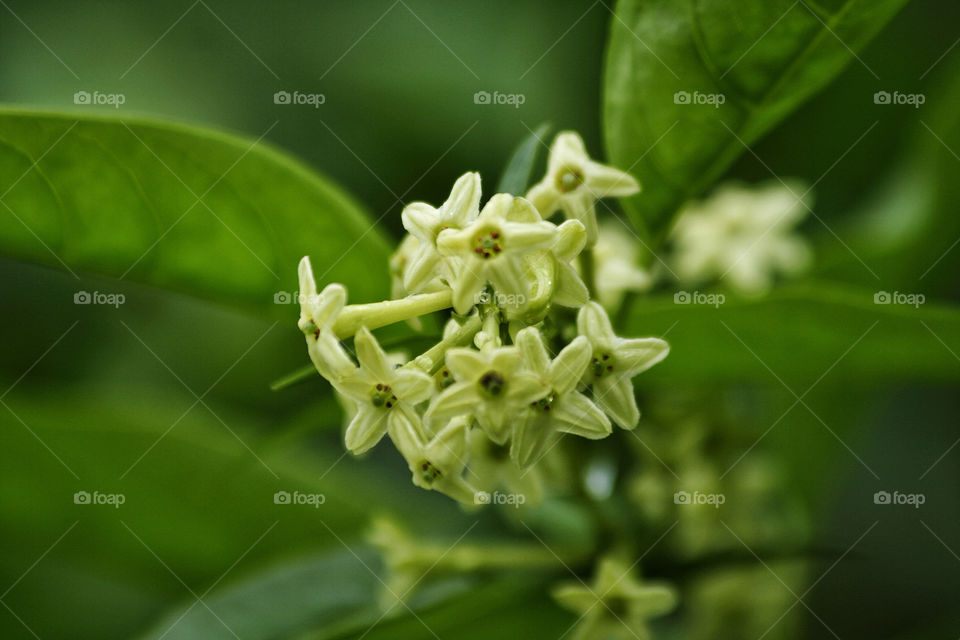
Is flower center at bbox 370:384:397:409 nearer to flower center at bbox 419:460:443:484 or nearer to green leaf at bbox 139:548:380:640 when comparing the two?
flower center at bbox 419:460:443:484

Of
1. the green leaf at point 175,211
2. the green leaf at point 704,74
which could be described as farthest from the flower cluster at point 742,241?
the green leaf at point 175,211

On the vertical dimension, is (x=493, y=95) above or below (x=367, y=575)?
above

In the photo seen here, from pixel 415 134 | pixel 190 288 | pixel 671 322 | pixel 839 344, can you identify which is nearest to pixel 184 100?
pixel 415 134

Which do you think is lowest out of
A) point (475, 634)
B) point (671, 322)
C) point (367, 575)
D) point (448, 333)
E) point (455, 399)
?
point (475, 634)

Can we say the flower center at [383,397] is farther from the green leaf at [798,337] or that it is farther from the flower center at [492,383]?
the green leaf at [798,337]

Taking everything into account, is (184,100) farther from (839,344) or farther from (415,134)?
(839,344)
